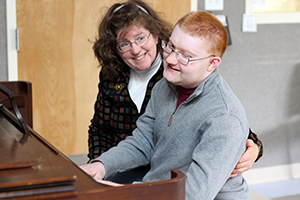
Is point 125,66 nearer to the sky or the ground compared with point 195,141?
nearer to the sky

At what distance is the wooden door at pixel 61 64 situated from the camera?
2.42 meters

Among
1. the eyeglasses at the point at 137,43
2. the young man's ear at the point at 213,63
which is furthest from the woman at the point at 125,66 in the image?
the young man's ear at the point at 213,63

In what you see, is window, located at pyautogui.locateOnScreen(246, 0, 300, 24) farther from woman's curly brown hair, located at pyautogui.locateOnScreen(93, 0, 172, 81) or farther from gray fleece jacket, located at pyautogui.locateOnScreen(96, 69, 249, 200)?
gray fleece jacket, located at pyautogui.locateOnScreen(96, 69, 249, 200)

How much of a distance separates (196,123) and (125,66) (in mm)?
641

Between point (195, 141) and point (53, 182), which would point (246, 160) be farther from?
point (53, 182)

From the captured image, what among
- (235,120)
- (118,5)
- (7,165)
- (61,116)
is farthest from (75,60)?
(7,165)

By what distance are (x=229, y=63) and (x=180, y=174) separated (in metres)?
2.31

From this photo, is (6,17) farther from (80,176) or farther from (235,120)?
(80,176)

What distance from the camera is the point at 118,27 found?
1479 millimetres

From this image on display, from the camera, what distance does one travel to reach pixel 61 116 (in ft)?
8.36

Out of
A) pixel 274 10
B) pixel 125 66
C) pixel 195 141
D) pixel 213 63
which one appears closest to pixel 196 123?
pixel 195 141

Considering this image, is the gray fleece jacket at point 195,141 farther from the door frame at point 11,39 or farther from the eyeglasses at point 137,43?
the door frame at point 11,39

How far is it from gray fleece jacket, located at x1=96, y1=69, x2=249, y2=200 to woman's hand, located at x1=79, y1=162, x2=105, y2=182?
21 millimetres

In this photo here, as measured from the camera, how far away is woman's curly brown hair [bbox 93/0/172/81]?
1.47 meters
